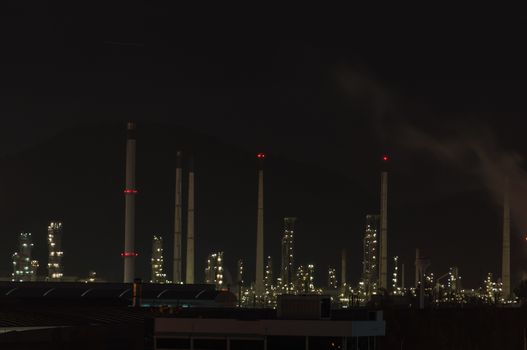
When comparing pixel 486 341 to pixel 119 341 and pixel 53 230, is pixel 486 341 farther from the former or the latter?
pixel 53 230

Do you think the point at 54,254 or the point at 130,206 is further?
the point at 54,254

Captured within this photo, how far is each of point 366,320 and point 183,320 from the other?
7882 mm

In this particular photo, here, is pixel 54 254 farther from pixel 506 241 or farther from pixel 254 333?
pixel 254 333

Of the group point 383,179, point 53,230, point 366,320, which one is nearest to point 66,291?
point 366,320

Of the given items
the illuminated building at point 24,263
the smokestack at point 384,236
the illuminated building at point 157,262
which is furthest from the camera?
the illuminated building at point 24,263

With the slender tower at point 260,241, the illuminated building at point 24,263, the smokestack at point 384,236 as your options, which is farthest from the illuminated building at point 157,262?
the smokestack at point 384,236

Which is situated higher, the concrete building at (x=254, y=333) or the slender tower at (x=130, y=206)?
the slender tower at (x=130, y=206)

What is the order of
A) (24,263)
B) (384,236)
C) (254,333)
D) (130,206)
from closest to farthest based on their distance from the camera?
(254,333), (130,206), (384,236), (24,263)

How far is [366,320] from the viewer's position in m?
45.1

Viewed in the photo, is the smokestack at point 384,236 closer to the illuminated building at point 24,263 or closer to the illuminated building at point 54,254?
the illuminated building at point 54,254

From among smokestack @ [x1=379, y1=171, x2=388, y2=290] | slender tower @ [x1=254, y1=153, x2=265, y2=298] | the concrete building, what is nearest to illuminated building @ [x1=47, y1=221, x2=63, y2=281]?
slender tower @ [x1=254, y1=153, x2=265, y2=298]

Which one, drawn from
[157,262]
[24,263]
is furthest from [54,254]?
[157,262]

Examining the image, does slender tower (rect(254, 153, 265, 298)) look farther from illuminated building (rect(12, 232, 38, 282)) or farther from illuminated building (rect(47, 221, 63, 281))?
illuminated building (rect(12, 232, 38, 282))

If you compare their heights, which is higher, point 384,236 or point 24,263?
point 384,236
